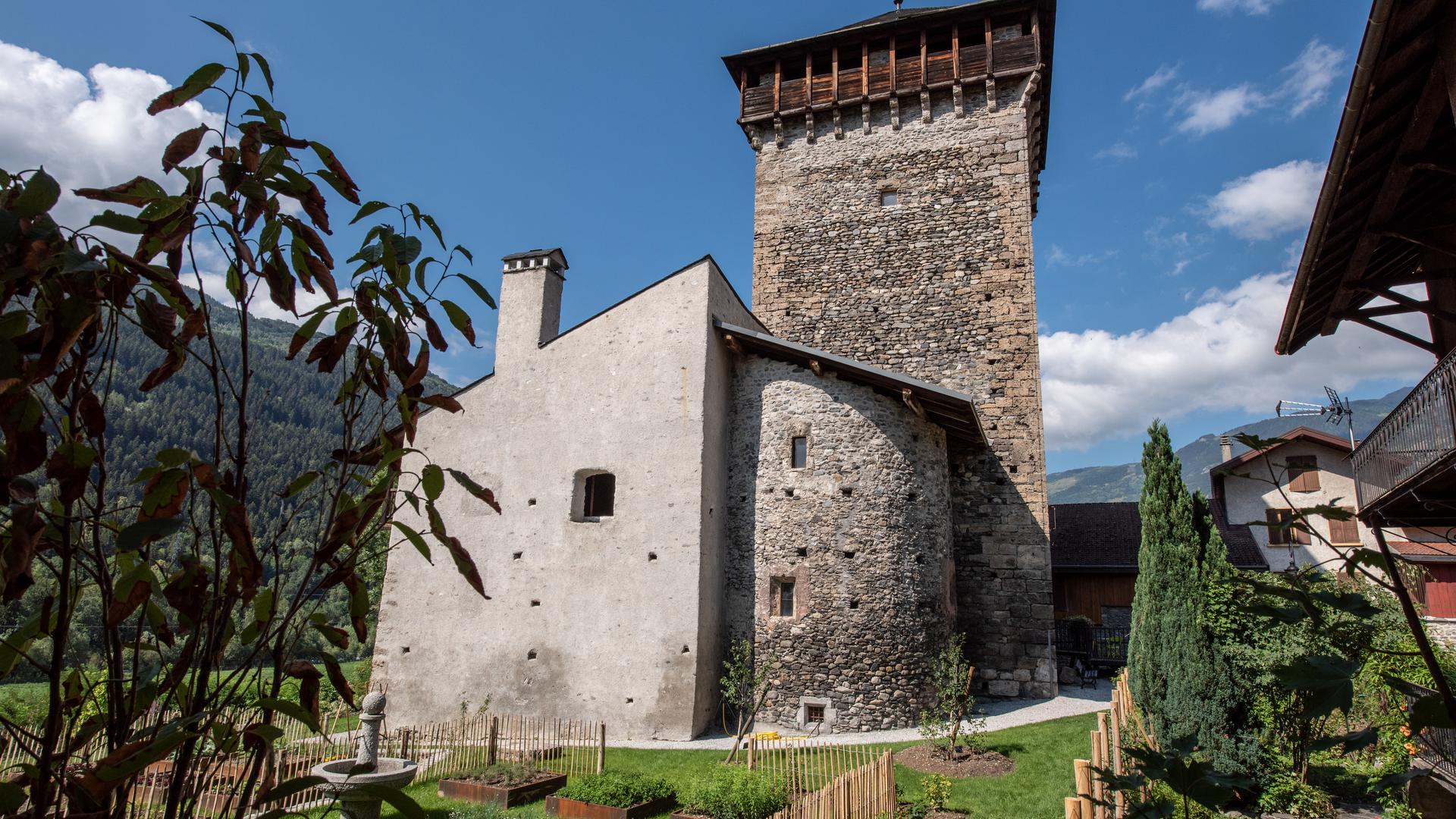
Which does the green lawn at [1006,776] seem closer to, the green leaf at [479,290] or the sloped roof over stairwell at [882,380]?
the sloped roof over stairwell at [882,380]

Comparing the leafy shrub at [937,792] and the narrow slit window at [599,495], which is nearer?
the leafy shrub at [937,792]

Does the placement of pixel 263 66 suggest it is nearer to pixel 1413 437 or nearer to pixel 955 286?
pixel 1413 437

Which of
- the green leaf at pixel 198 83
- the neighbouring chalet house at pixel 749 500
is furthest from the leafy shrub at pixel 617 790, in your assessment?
the green leaf at pixel 198 83

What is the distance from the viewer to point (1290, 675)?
1832 mm

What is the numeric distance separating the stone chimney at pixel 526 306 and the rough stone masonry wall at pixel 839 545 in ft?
13.2

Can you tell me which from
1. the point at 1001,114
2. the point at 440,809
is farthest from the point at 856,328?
the point at 440,809

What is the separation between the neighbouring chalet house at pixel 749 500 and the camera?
1273cm

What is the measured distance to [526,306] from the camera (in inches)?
592

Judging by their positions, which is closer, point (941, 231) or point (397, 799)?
point (397, 799)

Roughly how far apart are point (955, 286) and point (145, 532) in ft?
56.0

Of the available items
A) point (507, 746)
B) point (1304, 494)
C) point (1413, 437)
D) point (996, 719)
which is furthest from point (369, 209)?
point (1304, 494)

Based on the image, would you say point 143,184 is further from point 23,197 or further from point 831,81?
point 831,81

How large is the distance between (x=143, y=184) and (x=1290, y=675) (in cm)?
263

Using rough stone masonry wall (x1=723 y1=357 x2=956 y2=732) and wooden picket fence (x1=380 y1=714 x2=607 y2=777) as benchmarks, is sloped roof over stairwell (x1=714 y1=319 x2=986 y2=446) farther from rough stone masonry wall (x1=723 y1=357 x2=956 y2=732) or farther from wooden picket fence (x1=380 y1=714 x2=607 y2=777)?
wooden picket fence (x1=380 y1=714 x2=607 y2=777)
